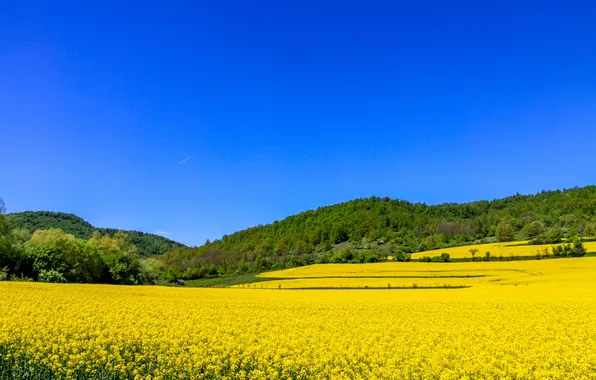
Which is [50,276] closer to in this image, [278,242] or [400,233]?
[278,242]

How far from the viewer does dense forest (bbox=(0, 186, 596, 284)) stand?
58188 mm

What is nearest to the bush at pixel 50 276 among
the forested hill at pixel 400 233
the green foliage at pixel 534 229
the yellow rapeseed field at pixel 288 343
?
the yellow rapeseed field at pixel 288 343

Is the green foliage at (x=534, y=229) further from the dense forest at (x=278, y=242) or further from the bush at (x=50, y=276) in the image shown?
the bush at (x=50, y=276)

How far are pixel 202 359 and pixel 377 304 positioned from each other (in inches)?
774

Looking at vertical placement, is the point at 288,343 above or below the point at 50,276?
below

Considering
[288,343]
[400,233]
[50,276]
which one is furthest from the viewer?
A: [400,233]

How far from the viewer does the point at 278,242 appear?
18225 centimetres

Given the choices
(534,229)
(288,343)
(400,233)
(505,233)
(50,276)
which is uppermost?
(400,233)

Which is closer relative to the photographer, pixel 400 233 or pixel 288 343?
pixel 288 343

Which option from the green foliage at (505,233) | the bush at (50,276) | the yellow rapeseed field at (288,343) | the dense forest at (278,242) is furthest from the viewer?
the green foliage at (505,233)

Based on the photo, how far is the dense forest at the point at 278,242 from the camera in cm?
5819

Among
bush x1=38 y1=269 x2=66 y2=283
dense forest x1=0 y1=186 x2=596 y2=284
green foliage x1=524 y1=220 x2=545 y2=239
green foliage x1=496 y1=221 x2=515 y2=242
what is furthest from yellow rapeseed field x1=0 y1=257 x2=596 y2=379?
green foliage x1=496 y1=221 x2=515 y2=242

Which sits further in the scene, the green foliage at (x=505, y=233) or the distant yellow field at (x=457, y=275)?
the green foliage at (x=505, y=233)

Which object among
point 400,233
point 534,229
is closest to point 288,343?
point 534,229
